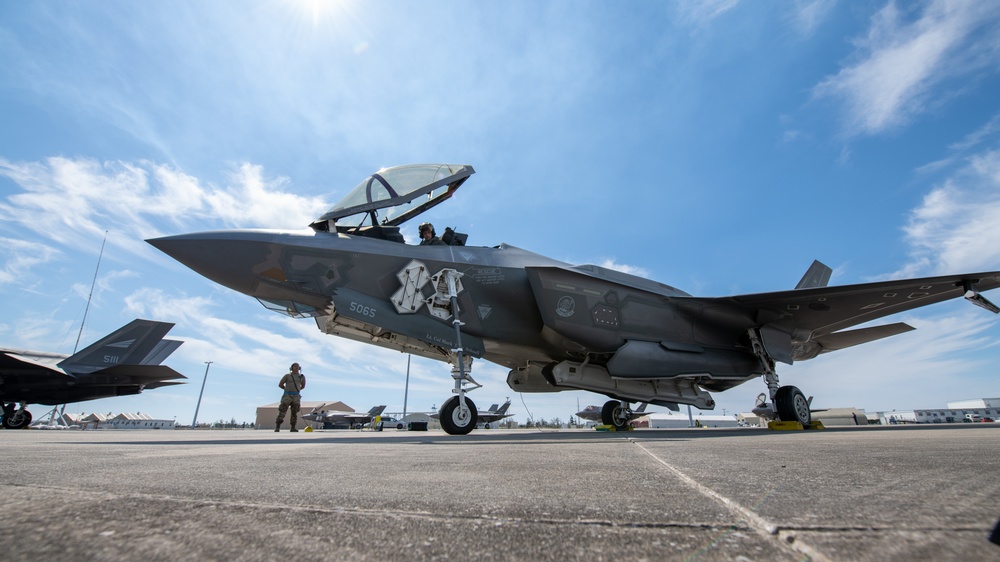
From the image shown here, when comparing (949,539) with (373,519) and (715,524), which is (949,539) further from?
(373,519)

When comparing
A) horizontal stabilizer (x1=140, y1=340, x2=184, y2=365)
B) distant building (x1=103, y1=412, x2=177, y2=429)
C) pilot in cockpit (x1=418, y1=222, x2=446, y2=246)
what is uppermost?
pilot in cockpit (x1=418, y1=222, x2=446, y2=246)

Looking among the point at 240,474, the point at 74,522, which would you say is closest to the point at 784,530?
the point at 74,522

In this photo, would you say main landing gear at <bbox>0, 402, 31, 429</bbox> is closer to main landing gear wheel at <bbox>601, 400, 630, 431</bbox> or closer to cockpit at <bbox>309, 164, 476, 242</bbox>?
cockpit at <bbox>309, 164, 476, 242</bbox>

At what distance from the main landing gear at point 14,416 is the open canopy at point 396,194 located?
16.7 meters

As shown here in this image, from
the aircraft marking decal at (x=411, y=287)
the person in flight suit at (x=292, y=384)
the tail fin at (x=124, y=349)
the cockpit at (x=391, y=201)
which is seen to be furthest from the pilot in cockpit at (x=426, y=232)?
the tail fin at (x=124, y=349)

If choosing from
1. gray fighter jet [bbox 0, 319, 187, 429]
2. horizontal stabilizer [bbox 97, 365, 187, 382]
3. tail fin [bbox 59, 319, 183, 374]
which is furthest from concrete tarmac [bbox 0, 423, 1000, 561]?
tail fin [bbox 59, 319, 183, 374]

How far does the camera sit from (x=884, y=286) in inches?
294

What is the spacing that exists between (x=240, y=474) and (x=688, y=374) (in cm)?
877

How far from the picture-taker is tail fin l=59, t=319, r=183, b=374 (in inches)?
631

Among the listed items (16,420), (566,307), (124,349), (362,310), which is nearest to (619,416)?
(566,307)

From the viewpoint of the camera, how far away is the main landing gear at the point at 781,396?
8.48 metres

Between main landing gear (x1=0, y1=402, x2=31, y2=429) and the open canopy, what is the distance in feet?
54.7

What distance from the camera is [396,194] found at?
753 cm

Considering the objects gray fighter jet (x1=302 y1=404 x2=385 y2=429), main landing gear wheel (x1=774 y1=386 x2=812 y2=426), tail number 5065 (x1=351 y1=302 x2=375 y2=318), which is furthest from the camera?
gray fighter jet (x1=302 y1=404 x2=385 y2=429)
